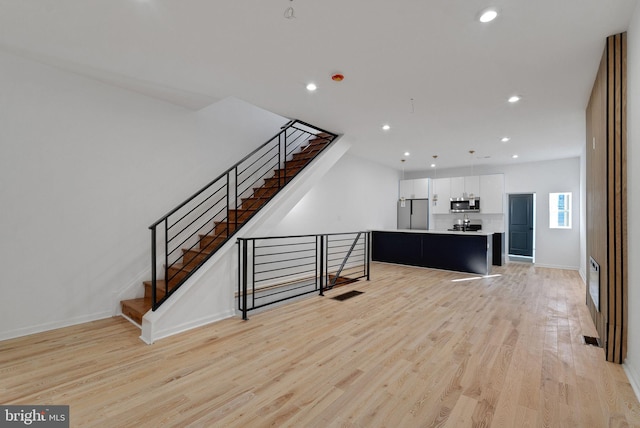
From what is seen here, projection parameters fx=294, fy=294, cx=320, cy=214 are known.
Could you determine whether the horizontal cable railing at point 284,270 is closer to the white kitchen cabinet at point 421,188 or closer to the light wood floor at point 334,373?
the light wood floor at point 334,373

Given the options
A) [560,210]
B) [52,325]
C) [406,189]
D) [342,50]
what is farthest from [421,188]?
[52,325]

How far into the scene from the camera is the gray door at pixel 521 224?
8.67m

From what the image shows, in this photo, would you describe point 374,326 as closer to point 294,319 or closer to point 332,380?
point 294,319

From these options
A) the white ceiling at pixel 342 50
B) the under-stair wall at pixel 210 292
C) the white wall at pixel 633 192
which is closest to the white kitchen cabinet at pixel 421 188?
the white ceiling at pixel 342 50

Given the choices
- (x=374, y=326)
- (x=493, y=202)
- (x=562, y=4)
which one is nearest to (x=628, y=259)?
(x=562, y=4)

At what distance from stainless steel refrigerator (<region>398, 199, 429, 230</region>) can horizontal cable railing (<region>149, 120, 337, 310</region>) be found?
467 centimetres

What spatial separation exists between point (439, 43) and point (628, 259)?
2438 mm

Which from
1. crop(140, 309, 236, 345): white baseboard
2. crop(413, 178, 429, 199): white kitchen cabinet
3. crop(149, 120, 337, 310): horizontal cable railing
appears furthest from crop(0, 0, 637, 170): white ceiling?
crop(413, 178, 429, 199): white kitchen cabinet

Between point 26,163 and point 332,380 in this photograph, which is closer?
point 332,380

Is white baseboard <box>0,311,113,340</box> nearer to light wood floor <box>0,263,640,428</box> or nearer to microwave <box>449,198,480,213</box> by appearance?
light wood floor <box>0,263,640,428</box>

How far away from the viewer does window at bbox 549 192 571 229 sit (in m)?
7.49

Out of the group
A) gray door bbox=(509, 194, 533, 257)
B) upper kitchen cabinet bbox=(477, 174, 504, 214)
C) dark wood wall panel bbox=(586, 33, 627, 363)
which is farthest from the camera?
gray door bbox=(509, 194, 533, 257)

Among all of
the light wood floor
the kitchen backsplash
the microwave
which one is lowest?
the light wood floor

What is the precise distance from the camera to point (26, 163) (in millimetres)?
3133
